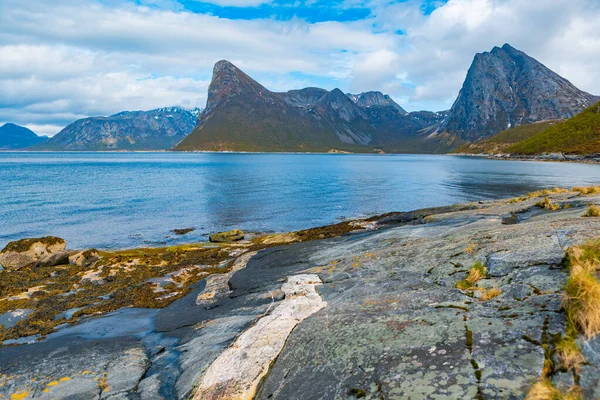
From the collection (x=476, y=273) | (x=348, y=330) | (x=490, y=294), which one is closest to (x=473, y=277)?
(x=476, y=273)

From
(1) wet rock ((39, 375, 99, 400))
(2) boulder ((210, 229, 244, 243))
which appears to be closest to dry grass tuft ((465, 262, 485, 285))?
(1) wet rock ((39, 375, 99, 400))

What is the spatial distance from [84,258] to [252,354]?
2918 cm

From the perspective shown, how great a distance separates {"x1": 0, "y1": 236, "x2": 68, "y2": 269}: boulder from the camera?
33463 millimetres

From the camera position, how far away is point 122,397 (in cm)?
1054

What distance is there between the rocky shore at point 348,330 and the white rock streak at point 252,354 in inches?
1.8

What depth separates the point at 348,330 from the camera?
10.2 m

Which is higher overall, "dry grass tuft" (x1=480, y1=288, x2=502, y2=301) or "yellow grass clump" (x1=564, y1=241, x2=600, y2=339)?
"yellow grass clump" (x1=564, y1=241, x2=600, y2=339)

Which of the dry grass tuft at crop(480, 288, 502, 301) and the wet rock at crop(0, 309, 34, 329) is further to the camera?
the wet rock at crop(0, 309, 34, 329)

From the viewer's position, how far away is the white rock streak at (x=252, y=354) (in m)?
9.26

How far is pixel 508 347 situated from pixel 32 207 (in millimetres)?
82069

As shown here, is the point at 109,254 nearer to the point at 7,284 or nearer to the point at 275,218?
the point at 7,284

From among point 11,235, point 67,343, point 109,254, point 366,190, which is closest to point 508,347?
point 67,343

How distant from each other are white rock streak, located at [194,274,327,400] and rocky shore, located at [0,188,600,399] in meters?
0.05

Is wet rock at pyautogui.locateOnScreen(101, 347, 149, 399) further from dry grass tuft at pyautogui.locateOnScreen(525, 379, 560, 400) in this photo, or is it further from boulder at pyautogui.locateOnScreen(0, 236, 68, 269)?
boulder at pyautogui.locateOnScreen(0, 236, 68, 269)
